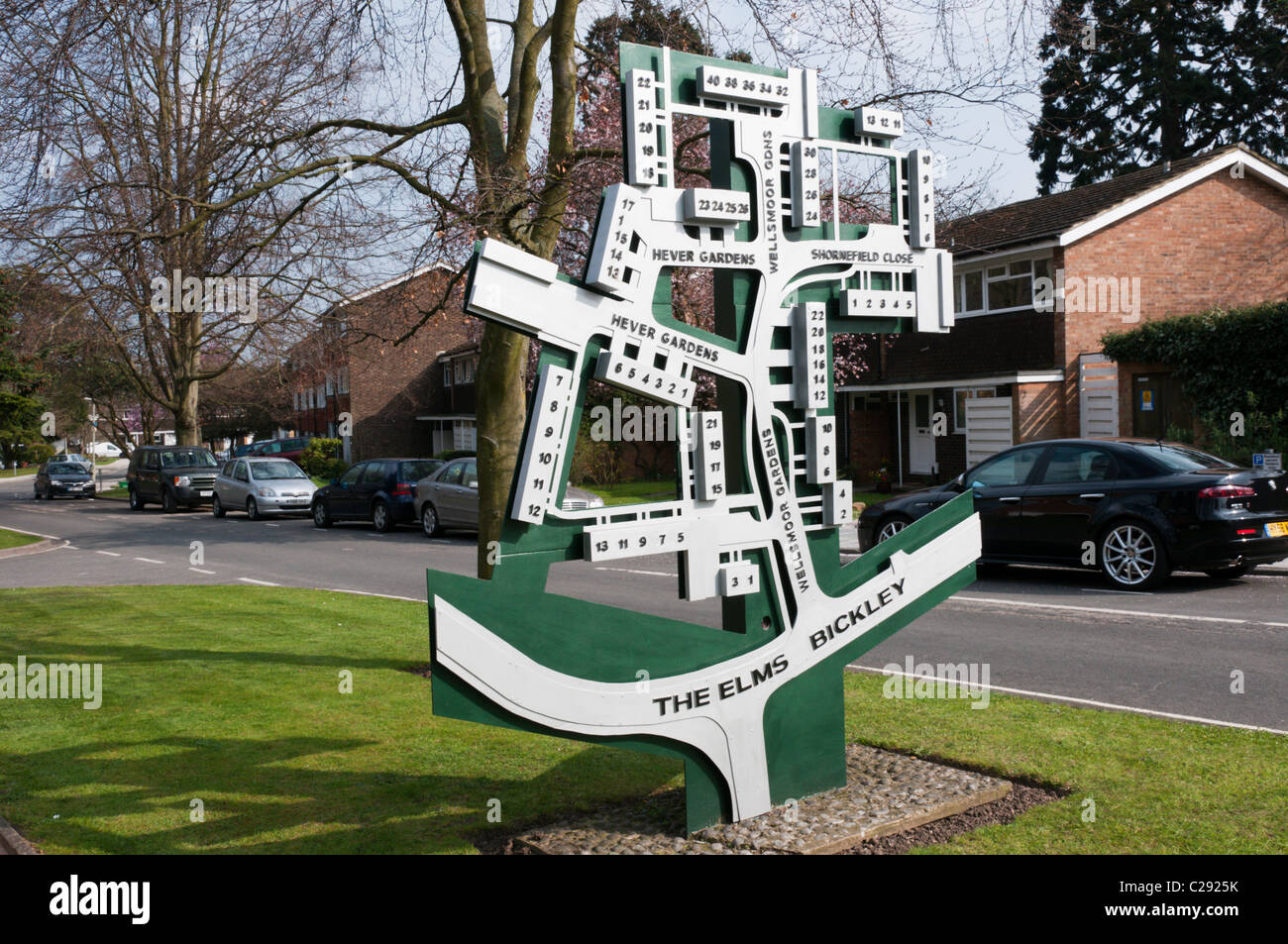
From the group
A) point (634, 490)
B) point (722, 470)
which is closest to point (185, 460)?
point (634, 490)

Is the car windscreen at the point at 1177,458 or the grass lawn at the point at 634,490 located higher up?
the car windscreen at the point at 1177,458

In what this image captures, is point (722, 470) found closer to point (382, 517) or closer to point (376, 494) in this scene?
point (382, 517)

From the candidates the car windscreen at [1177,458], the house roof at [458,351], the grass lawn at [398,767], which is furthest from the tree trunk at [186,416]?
the car windscreen at [1177,458]

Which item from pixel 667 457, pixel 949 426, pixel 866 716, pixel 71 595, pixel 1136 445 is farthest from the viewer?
pixel 667 457

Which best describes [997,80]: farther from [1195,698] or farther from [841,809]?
[841,809]

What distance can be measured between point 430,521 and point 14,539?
8510 mm

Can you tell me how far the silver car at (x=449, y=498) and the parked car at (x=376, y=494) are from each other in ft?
3.18

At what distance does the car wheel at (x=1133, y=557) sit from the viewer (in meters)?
12.3

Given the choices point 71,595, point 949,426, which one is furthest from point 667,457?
point 71,595

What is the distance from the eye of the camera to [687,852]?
4691mm

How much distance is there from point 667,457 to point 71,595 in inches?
963

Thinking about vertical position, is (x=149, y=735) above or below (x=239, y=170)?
below

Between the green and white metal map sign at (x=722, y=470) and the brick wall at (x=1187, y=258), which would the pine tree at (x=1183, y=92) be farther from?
the green and white metal map sign at (x=722, y=470)

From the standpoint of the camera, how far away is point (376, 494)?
81.7 ft
